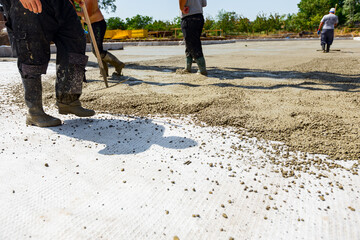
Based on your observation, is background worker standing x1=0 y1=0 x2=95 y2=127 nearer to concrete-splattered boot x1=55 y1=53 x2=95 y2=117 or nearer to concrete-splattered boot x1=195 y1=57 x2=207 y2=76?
concrete-splattered boot x1=55 y1=53 x2=95 y2=117

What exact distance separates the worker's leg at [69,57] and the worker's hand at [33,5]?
0.51ft

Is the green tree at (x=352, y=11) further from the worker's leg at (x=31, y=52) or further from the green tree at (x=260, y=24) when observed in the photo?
the worker's leg at (x=31, y=52)

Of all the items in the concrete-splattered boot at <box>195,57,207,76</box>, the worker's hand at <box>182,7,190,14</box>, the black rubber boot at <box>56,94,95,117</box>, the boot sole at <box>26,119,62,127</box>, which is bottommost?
the boot sole at <box>26,119,62,127</box>

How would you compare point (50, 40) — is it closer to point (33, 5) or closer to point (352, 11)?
point (33, 5)

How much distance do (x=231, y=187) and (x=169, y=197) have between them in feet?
1.10

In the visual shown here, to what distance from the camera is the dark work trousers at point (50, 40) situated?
206cm

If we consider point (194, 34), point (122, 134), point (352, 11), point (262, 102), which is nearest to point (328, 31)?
point (194, 34)

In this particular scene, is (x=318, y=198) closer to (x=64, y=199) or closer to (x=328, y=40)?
(x=64, y=199)

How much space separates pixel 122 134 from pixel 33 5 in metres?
1.14

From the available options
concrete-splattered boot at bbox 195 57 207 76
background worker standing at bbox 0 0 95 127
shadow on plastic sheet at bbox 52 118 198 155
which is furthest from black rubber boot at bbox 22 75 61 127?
concrete-splattered boot at bbox 195 57 207 76

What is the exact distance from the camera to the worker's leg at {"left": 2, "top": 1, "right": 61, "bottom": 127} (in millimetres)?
2045

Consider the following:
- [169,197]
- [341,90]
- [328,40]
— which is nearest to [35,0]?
[169,197]

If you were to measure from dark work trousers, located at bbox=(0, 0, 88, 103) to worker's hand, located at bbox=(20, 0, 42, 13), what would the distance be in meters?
0.08


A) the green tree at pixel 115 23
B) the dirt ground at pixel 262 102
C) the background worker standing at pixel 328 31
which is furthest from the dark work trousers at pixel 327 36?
the green tree at pixel 115 23
